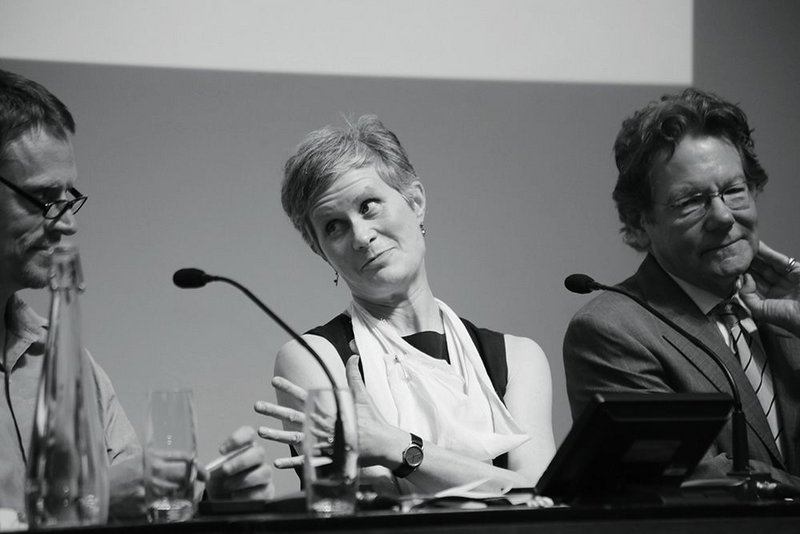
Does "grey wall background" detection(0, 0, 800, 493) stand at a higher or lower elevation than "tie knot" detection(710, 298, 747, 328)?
higher

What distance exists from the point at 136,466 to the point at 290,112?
68.5 inches

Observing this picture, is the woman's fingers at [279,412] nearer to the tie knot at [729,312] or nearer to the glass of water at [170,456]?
the glass of water at [170,456]

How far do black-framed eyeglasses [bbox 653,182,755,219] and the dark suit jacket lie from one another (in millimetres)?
164

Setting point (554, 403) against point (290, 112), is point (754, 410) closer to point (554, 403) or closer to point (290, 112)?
point (554, 403)

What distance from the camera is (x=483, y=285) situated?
134 inches

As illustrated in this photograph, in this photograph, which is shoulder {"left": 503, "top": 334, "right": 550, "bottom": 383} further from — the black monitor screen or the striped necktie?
the black monitor screen

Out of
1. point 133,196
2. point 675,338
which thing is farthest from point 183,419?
point 133,196

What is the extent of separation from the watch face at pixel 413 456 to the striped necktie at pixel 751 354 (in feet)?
3.12

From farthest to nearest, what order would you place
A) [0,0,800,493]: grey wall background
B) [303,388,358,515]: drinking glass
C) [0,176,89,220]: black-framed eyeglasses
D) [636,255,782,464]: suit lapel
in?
[0,0,800,493]: grey wall background → [636,255,782,464]: suit lapel → [0,176,89,220]: black-framed eyeglasses → [303,388,358,515]: drinking glass

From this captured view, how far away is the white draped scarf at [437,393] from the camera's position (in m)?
2.41

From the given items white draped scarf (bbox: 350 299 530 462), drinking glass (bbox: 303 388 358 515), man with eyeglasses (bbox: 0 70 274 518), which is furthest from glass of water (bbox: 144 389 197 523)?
white draped scarf (bbox: 350 299 530 462)

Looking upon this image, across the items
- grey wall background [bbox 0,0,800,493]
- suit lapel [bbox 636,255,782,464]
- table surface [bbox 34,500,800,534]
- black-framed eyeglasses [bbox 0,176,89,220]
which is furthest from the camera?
grey wall background [bbox 0,0,800,493]

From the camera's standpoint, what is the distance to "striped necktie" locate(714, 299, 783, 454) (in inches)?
105

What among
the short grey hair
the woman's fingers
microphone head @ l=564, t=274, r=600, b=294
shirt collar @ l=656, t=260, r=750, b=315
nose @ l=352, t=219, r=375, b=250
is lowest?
the woman's fingers
